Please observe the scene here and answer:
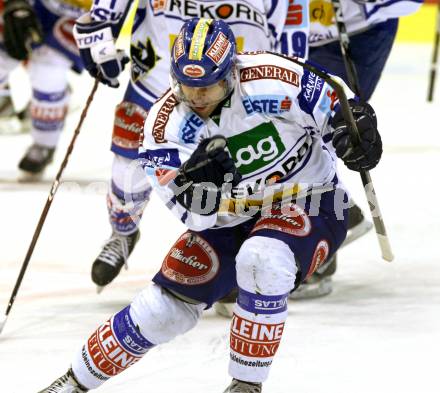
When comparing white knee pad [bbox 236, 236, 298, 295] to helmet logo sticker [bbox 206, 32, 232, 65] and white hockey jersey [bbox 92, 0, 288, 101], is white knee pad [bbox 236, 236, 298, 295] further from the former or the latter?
white hockey jersey [bbox 92, 0, 288, 101]

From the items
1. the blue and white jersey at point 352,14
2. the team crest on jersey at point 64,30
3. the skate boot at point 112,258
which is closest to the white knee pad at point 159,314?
the skate boot at point 112,258

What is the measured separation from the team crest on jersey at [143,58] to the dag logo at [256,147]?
1102mm

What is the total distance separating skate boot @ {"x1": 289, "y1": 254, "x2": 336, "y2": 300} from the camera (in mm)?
4320

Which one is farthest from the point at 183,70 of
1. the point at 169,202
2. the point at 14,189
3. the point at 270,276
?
the point at 14,189

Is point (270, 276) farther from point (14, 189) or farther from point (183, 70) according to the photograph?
point (14, 189)

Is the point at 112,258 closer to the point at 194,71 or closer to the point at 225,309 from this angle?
the point at 225,309

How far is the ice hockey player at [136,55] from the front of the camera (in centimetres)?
409

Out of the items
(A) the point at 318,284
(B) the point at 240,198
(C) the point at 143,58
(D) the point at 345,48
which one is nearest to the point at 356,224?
(A) the point at 318,284

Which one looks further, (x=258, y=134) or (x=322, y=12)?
(x=322, y=12)

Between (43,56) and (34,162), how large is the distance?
1.67 feet

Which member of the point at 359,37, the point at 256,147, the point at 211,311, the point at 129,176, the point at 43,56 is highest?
the point at 256,147

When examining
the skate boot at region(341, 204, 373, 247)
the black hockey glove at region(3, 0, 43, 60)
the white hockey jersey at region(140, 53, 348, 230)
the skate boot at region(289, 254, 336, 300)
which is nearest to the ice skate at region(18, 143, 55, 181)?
the black hockey glove at region(3, 0, 43, 60)

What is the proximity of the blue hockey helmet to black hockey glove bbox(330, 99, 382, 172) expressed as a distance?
283 millimetres

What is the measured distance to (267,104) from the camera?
311 centimetres
